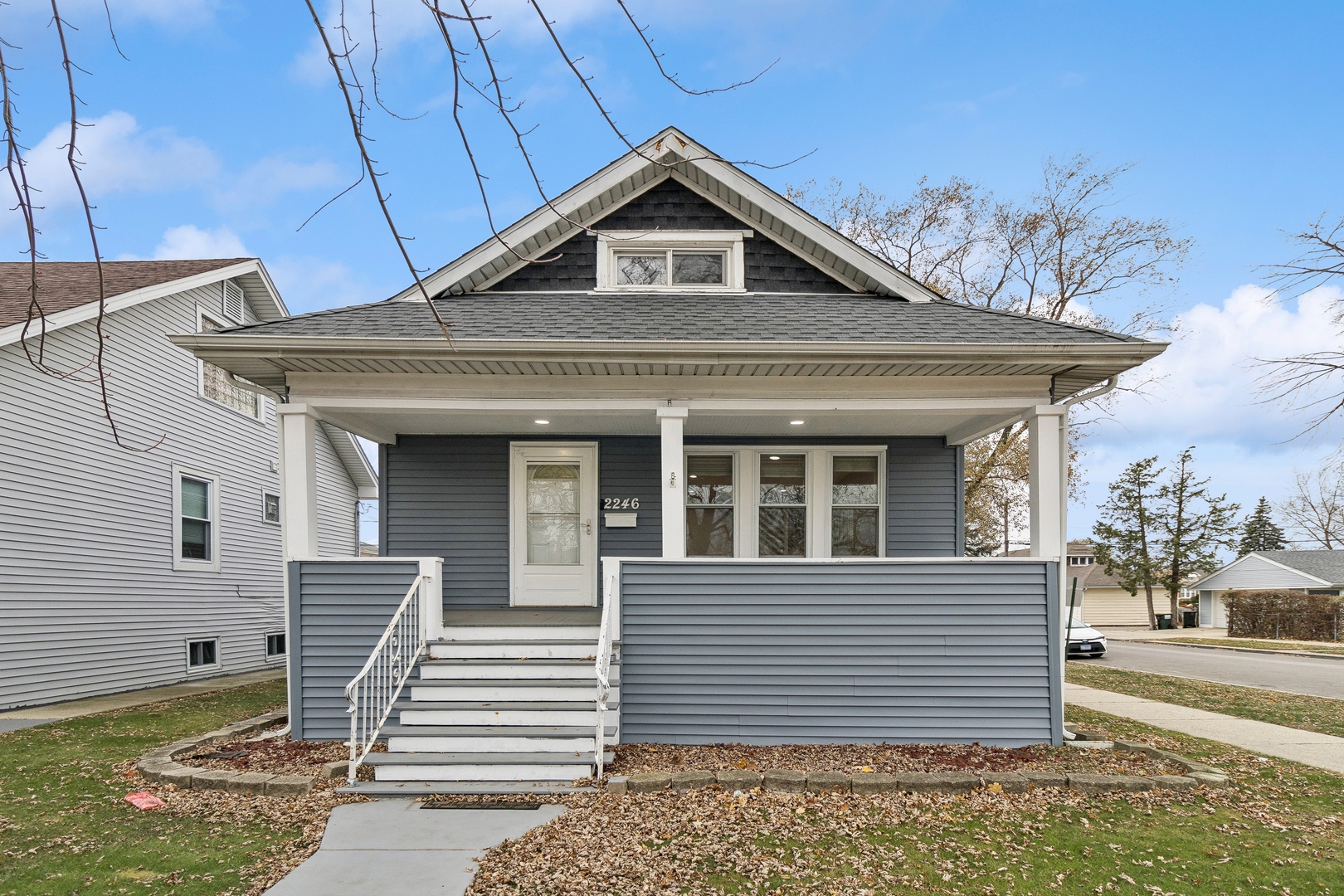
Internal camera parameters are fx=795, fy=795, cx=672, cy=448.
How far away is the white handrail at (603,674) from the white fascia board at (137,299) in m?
5.25

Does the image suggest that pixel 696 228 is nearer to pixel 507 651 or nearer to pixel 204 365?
pixel 507 651

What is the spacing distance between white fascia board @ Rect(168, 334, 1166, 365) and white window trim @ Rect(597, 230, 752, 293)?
227cm

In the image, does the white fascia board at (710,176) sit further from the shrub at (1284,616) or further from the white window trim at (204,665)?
the shrub at (1284,616)

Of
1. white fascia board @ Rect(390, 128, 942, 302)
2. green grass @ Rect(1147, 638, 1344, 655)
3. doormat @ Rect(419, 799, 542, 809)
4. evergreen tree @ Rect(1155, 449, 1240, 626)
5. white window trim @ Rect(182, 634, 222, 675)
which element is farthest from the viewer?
evergreen tree @ Rect(1155, 449, 1240, 626)

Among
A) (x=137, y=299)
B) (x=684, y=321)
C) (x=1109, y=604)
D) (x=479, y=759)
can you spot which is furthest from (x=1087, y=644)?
(x=1109, y=604)

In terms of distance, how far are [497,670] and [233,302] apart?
10.5 m

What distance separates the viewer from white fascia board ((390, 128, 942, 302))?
841 cm

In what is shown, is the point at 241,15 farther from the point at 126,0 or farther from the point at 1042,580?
the point at 1042,580

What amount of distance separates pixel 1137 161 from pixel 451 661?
724 inches

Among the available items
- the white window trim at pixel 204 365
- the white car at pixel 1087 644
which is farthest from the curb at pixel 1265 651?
the white window trim at pixel 204 365

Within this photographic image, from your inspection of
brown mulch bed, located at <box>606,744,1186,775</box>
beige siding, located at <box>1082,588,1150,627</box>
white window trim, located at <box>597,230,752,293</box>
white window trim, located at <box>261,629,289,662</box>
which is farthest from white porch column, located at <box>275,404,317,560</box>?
beige siding, located at <box>1082,588,1150,627</box>

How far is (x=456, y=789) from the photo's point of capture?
5.39 meters

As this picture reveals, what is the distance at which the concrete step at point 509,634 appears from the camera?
688 centimetres

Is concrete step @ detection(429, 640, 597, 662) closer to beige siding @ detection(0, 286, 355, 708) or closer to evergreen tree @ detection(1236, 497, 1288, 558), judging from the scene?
beige siding @ detection(0, 286, 355, 708)
